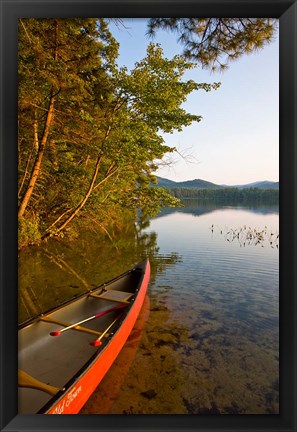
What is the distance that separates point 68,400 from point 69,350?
1312 millimetres

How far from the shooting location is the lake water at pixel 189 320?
301 cm

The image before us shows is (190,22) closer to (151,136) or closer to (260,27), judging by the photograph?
(260,27)

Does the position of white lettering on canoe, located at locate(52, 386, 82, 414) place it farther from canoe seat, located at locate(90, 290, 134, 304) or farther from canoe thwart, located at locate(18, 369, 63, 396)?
canoe seat, located at locate(90, 290, 134, 304)

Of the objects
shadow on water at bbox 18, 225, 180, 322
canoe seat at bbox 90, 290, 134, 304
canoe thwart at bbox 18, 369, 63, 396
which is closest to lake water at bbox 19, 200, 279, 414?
shadow on water at bbox 18, 225, 180, 322

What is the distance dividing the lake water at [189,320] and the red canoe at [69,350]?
1.52 ft

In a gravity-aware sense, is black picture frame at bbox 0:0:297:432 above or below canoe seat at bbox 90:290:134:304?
above

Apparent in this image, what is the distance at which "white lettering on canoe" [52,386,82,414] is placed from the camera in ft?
6.59

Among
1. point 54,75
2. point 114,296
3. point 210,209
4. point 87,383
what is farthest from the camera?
point 210,209

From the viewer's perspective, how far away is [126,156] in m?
7.81
